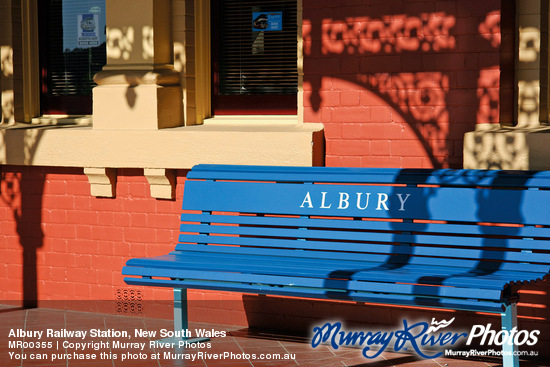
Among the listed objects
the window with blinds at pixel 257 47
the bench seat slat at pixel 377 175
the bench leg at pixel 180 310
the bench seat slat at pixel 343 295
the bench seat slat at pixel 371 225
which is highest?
the window with blinds at pixel 257 47

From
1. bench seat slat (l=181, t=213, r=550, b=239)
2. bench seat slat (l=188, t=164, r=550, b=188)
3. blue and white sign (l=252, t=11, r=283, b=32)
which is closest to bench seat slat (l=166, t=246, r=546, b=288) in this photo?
bench seat slat (l=181, t=213, r=550, b=239)

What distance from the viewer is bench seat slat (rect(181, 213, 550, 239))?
6031 mm

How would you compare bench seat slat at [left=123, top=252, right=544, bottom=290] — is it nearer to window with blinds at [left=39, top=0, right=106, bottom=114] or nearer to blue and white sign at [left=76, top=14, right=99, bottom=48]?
window with blinds at [left=39, top=0, right=106, bottom=114]

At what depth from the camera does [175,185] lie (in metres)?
7.91

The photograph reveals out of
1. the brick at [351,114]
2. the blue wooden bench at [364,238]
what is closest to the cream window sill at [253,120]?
the brick at [351,114]

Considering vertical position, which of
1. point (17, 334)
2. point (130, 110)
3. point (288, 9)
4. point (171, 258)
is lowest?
point (17, 334)

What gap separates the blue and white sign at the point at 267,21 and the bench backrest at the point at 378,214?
4.69ft

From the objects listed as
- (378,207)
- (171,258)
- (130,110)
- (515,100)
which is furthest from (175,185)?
(515,100)

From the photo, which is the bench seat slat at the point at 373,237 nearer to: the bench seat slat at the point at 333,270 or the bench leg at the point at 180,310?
the bench seat slat at the point at 333,270

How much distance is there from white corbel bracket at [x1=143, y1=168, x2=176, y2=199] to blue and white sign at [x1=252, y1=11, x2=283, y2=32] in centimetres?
143

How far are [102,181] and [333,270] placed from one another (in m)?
2.84

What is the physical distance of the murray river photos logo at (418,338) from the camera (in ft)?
22.0

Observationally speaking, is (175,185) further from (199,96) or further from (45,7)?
(45,7)

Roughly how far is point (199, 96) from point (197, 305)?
5.95 ft
